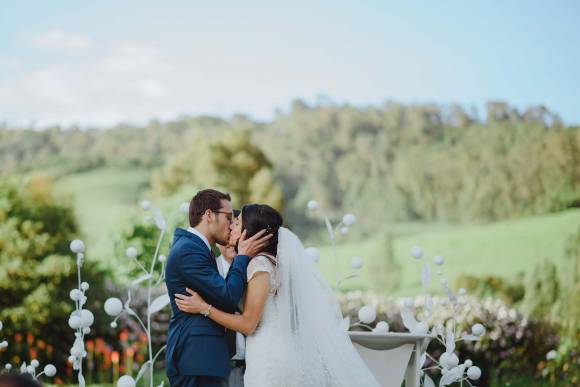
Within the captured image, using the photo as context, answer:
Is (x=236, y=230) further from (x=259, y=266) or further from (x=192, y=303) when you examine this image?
(x=192, y=303)

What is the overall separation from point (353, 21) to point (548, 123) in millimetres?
5238

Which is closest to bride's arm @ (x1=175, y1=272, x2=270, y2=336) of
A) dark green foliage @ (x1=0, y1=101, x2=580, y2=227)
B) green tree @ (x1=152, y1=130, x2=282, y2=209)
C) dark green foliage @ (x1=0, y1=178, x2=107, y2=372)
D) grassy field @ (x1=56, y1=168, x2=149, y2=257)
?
dark green foliage @ (x1=0, y1=178, x2=107, y2=372)

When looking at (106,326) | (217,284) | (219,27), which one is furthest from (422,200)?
(217,284)

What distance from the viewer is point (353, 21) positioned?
19.1 m

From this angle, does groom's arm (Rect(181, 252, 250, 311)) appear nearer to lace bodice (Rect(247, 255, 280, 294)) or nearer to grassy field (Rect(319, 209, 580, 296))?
lace bodice (Rect(247, 255, 280, 294))

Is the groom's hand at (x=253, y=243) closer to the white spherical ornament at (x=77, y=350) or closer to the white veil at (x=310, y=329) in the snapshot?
the white veil at (x=310, y=329)

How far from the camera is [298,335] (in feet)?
12.0

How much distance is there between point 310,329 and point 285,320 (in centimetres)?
19

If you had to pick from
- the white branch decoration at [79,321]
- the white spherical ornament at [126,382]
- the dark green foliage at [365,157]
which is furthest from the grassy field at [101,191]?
the white spherical ornament at [126,382]

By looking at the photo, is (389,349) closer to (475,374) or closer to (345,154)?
(475,374)

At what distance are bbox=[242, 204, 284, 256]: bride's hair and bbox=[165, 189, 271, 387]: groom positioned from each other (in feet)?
0.22

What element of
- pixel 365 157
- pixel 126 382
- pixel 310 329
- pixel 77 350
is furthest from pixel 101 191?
pixel 310 329

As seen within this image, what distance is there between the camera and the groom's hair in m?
3.52

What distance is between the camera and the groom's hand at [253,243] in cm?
→ 350
